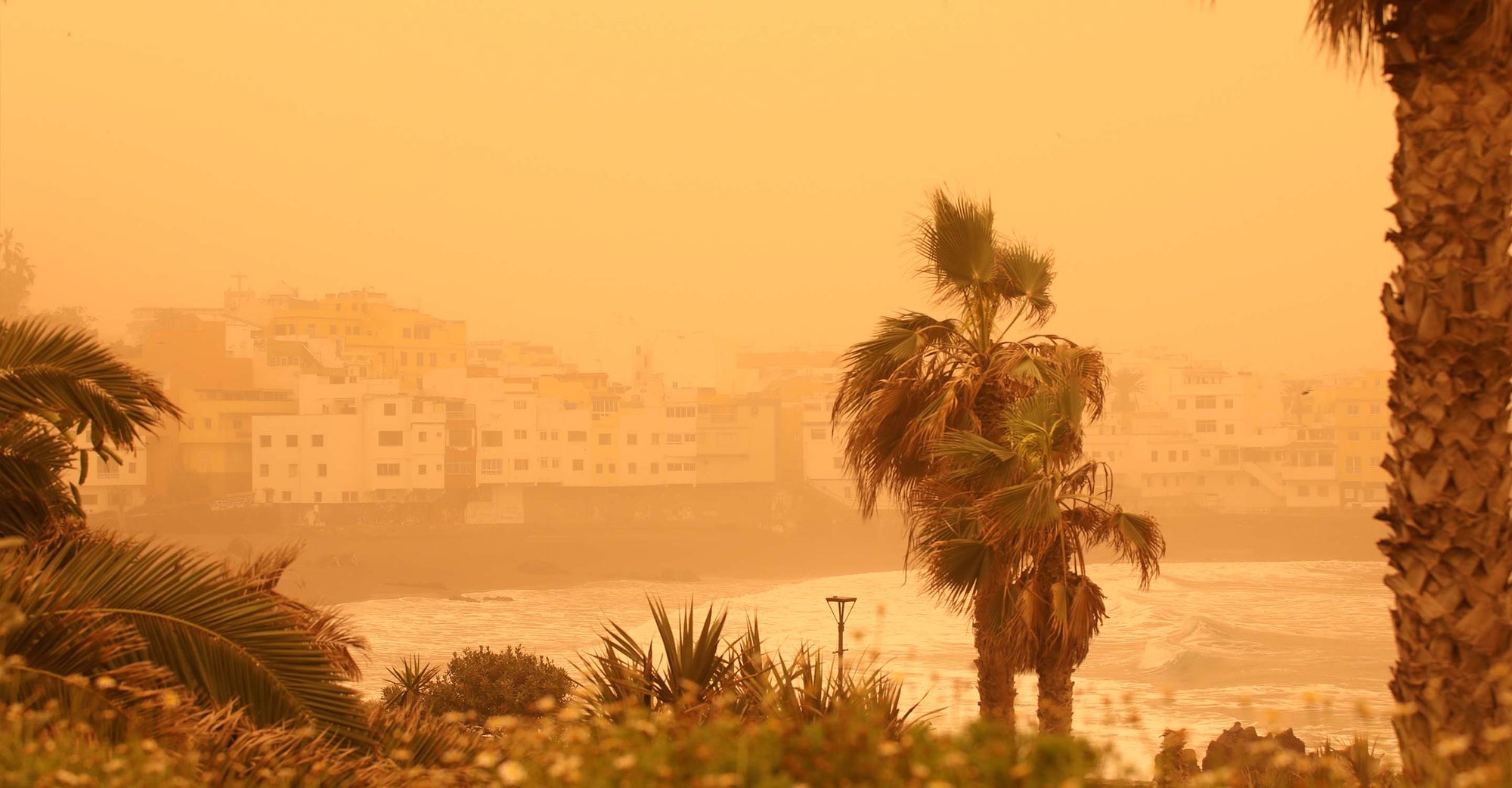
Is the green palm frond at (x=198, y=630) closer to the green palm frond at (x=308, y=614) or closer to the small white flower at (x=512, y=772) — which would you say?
the green palm frond at (x=308, y=614)

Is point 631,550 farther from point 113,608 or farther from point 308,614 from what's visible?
point 113,608

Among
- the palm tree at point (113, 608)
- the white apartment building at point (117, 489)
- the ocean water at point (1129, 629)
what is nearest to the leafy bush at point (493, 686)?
the palm tree at point (113, 608)

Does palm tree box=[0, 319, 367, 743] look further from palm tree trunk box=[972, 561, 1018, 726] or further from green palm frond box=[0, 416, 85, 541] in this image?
palm tree trunk box=[972, 561, 1018, 726]

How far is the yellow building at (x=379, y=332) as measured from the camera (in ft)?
300

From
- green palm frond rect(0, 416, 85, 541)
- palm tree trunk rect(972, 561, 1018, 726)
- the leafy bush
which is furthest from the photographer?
the leafy bush

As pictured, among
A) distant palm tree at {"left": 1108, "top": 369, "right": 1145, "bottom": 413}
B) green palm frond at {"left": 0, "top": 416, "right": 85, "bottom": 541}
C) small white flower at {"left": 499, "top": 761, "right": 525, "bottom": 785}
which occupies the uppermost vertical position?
distant palm tree at {"left": 1108, "top": 369, "right": 1145, "bottom": 413}

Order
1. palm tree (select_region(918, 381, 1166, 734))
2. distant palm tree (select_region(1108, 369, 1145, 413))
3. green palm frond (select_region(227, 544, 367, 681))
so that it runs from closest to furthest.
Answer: green palm frond (select_region(227, 544, 367, 681)) < palm tree (select_region(918, 381, 1166, 734)) < distant palm tree (select_region(1108, 369, 1145, 413))

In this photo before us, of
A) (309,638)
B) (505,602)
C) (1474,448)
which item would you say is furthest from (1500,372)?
(505,602)

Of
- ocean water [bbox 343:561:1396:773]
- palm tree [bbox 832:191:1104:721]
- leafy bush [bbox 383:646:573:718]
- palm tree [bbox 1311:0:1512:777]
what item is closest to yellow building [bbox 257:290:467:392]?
ocean water [bbox 343:561:1396:773]

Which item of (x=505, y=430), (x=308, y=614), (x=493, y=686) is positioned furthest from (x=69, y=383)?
(x=505, y=430)

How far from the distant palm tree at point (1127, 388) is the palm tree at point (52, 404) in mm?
103127

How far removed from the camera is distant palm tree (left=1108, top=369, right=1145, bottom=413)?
4117 inches

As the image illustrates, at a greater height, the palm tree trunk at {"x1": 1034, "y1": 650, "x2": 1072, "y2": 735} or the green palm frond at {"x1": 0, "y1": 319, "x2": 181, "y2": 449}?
the green palm frond at {"x1": 0, "y1": 319, "x2": 181, "y2": 449}

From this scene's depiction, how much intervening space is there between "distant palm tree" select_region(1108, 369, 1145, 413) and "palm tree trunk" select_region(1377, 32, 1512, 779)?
337ft
